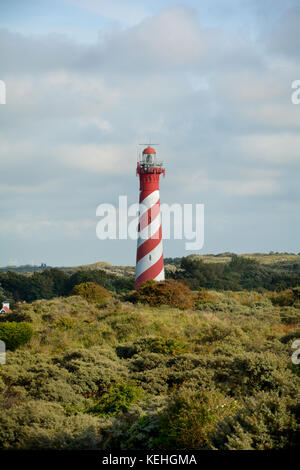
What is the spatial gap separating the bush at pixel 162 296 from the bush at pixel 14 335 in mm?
9378

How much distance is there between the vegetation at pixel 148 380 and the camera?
313 inches

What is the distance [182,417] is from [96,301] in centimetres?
1989

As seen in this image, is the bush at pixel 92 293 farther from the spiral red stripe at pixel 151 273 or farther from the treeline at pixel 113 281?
the treeline at pixel 113 281

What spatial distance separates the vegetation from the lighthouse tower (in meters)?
7.71

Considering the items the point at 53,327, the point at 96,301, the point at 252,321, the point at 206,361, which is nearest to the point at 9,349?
the point at 53,327

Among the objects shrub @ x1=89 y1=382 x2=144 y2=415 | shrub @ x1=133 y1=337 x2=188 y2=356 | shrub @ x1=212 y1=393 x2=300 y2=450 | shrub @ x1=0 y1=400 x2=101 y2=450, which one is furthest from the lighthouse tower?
shrub @ x1=212 y1=393 x2=300 y2=450

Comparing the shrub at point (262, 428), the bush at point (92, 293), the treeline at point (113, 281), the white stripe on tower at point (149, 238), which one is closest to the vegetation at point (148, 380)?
the shrub at point (262, 428)

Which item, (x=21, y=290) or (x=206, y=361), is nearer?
(x=206, y=361)

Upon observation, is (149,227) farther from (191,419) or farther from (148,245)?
(191,419)

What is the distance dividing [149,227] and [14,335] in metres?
15.7

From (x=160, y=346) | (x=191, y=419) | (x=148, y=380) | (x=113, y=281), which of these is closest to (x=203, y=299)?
(x=160, y=346)

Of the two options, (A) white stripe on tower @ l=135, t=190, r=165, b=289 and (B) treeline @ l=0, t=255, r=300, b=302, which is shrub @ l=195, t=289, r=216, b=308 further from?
(B) treeline @ l=0, t=255, r=300, b=302

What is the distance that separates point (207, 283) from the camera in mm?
43344
